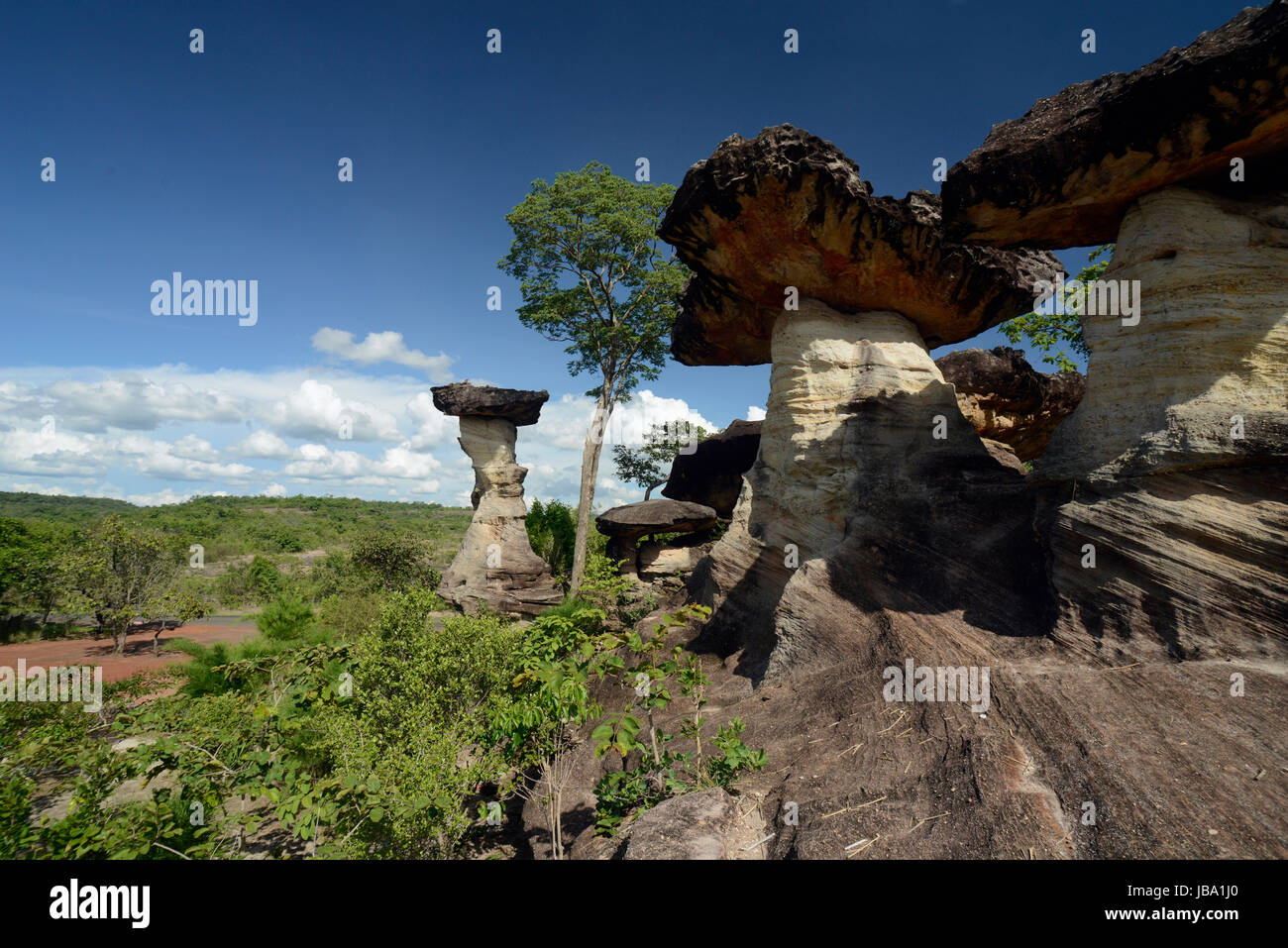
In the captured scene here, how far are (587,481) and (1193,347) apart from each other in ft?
51.2

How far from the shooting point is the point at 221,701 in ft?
18.2

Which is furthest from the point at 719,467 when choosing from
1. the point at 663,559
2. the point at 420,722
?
the point at 420,722

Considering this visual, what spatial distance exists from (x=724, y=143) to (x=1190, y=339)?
18.0ft

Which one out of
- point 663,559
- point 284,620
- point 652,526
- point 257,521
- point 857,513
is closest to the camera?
point 857,513

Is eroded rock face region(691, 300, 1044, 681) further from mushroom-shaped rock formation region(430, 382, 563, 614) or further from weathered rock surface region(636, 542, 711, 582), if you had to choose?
mushroom-shaped rock formation region(430, 382, 563, 614)

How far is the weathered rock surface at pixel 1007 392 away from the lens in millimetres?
11188

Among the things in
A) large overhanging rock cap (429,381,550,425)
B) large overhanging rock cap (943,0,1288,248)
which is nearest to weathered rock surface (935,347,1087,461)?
large overhanging rock cap (943,0,1288,248)

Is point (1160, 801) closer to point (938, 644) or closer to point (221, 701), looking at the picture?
point (938, 644)

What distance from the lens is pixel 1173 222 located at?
17.1 ft

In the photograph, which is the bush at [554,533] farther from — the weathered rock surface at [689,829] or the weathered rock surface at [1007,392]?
the weathered rock surface at [689,829]

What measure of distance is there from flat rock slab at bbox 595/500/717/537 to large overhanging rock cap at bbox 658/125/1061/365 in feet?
25.5

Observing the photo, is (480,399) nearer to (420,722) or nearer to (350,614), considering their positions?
(350,614)

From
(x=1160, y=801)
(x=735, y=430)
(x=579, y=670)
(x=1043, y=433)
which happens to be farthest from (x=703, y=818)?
(x=735, y=430)

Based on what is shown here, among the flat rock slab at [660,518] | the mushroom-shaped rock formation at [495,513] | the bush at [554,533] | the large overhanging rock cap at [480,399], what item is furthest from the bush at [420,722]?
the bush at [554,533]
